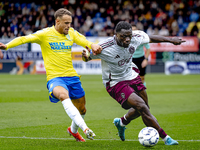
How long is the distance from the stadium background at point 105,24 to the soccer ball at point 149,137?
70.0ft

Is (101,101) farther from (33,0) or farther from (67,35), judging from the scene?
(33,0)

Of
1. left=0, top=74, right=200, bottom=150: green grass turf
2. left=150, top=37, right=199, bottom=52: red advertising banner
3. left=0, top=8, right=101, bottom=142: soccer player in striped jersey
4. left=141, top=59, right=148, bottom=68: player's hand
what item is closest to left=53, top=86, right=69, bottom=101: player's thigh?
left=0, top=8, right=101, bottom=142: soccer player in striped jersey

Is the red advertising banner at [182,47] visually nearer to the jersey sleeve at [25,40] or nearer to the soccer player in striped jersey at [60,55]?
the soccer player in striped jersey at [60,55]

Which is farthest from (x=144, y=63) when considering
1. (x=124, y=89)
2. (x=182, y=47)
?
(x=182, y=47)

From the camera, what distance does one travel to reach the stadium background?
88.6 ft

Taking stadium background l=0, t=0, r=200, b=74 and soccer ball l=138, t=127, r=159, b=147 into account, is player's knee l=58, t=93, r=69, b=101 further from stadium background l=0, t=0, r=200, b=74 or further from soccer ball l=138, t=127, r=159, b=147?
stadium background l=0, t=0, r=200, b=74

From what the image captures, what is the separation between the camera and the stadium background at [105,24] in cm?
2700

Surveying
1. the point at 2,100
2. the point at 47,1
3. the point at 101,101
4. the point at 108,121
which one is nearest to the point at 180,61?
the point at 47,1

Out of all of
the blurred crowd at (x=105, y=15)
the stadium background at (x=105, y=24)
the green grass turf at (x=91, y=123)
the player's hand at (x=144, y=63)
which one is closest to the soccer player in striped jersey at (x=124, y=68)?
the green grass turf at (x=91, y=123)

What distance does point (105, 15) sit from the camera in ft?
99.0

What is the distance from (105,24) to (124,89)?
2345 cm

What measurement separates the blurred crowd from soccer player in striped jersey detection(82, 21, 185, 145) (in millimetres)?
21825

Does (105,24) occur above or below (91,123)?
above

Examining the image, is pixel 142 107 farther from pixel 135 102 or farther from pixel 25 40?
pixel 25 40
